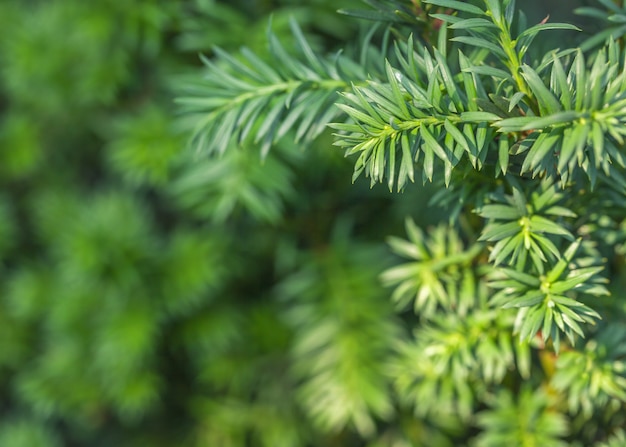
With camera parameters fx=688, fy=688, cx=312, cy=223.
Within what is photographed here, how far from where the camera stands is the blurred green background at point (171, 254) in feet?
2.33

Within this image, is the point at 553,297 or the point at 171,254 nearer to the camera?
the point at 553,297

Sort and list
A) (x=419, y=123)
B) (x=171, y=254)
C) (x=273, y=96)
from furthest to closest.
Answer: (x=171, y=254) < (x=273, y=96) < (x=419, y=123)

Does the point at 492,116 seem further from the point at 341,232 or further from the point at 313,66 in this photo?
the point at 341,232

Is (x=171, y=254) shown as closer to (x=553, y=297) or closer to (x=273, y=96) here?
(x=273, y=96)

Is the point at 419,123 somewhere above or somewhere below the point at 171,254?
above

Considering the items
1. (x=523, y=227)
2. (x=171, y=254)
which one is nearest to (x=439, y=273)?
(x=523, y=227)

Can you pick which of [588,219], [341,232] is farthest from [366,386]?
[588,219]

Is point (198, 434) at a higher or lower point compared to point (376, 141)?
lower

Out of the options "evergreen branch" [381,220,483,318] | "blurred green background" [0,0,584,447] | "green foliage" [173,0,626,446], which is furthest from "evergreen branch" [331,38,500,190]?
"blurred green background" [0,0,584,447]

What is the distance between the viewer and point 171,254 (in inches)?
31.3

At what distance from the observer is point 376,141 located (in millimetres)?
371

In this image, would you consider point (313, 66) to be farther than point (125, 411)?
No

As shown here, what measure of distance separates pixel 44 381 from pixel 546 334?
2.16ft

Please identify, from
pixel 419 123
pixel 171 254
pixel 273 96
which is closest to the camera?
pixel 419 123
